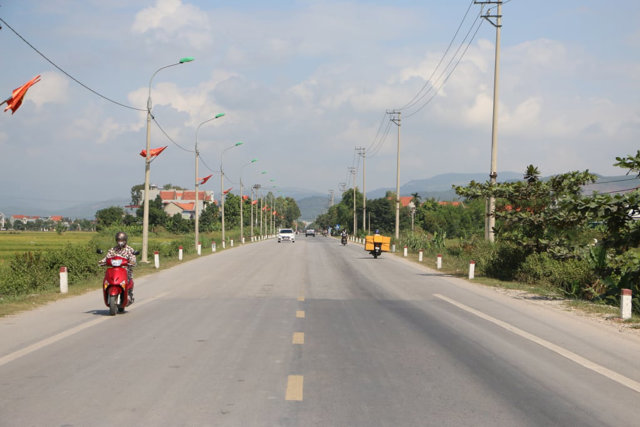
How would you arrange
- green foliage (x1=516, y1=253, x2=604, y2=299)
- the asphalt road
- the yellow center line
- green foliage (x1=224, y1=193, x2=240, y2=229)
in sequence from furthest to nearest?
green foliage (x1=224, y1=193, x2=240, y2=229) → green foliage (x1=516, y1=253, x2=604, y2=299) → the yellow center line → the asphalt road

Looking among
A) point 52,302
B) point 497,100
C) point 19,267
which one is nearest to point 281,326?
point 52,302

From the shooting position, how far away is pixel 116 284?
510 inches

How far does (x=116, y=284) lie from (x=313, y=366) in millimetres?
6295

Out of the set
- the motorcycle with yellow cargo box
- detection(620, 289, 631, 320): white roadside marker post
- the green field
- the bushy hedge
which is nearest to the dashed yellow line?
detection(620, 289, 631, 320): white roadside marker post

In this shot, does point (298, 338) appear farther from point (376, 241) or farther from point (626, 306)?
point (376, 241)

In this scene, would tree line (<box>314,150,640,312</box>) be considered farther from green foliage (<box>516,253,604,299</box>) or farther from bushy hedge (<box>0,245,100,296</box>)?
bushy hedge (<box>0,245,100,296</box>)

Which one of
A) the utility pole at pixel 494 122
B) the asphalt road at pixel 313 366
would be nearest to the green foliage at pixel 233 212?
the utility pole at pixel 494 122

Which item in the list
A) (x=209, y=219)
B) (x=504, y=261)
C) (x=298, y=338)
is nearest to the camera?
(x=298, y=338)

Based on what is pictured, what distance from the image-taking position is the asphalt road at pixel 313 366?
602 centimetres

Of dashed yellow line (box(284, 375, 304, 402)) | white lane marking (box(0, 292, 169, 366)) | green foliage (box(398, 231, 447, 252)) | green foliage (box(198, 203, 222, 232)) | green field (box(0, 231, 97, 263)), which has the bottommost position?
green field (box(0, 231, 97, 263))

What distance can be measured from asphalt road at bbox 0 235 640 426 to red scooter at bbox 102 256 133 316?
402 mm

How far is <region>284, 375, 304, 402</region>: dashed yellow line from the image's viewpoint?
6.54 metres

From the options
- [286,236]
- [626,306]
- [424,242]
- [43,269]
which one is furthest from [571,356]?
[286,236]

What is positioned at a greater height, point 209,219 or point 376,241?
point 209,219
